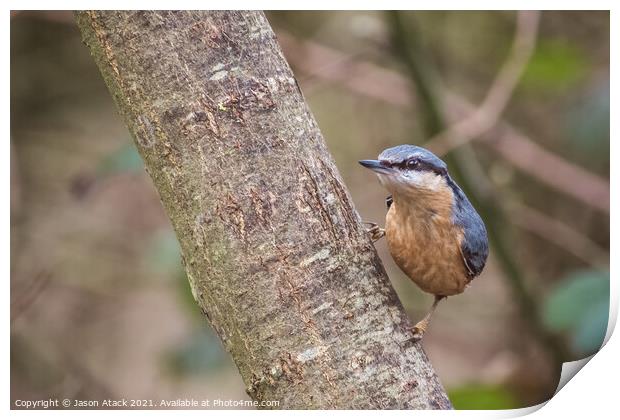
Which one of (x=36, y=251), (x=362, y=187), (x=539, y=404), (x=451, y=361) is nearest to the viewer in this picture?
(x=539, y=404)

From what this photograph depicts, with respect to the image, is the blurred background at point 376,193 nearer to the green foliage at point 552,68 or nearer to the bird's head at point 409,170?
the green foliage at point 552,68

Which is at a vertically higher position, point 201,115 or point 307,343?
point 201,115

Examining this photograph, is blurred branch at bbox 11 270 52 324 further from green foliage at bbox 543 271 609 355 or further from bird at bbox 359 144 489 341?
green foliage at bbox 543 271 609 355

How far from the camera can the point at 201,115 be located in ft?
4.78

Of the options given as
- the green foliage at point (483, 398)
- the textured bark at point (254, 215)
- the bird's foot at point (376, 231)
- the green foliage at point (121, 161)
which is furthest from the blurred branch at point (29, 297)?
the green foliage at point (483, 398)

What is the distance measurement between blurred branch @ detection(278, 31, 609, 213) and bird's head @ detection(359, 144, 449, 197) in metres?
0.70

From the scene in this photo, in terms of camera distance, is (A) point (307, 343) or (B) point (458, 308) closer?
(A) point (307, 343)

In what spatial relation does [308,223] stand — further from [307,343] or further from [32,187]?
[32,187]

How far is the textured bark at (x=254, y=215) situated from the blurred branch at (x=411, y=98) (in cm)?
101

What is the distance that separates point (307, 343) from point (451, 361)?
3.62 ft

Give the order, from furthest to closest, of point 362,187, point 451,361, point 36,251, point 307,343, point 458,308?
1. point 458,308
2. point 451,361
3. point 362,187
4. point 36,251
5. point 307,343

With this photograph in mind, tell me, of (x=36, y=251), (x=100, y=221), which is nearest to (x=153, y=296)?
(x=100, y=221)

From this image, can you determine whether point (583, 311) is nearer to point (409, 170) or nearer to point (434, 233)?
point (434, 233)

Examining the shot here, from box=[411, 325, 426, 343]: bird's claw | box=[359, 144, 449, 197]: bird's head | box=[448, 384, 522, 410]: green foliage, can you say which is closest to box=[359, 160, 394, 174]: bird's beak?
box=[359, 144, 449, 197]: bird's head
